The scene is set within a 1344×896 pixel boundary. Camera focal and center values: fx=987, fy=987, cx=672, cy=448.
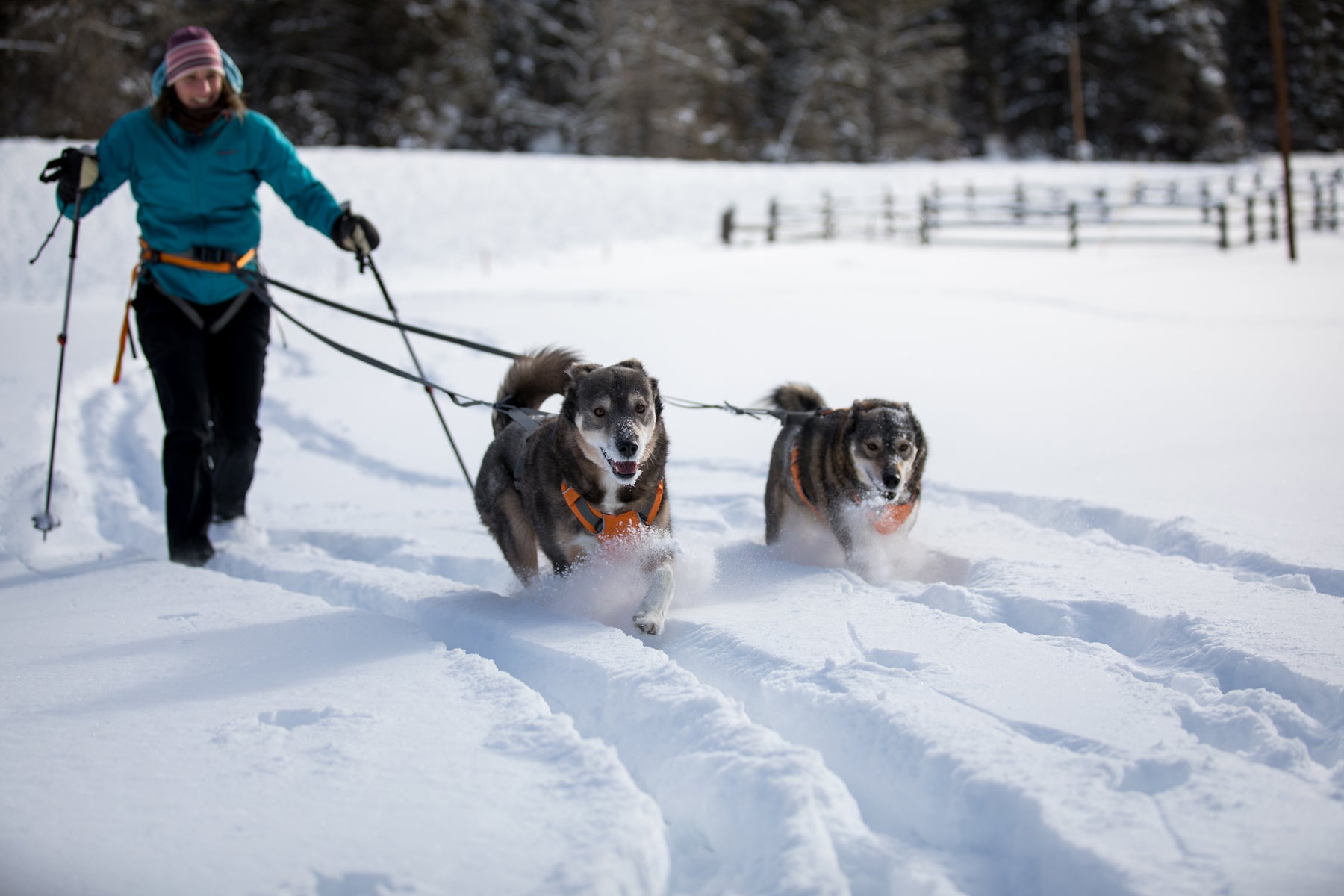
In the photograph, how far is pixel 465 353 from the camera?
1167 cm

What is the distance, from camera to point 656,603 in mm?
3736

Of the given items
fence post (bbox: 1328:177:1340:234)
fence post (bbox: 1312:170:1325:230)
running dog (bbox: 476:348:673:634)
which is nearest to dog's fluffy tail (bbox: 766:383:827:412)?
running dog (bbox: 476:348:673:634)

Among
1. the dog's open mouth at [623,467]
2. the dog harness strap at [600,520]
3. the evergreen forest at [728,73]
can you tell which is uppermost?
the evergreen forest at [728,73]

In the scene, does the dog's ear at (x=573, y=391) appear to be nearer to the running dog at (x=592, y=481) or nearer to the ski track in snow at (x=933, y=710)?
the running dog at (x=592, y=481)

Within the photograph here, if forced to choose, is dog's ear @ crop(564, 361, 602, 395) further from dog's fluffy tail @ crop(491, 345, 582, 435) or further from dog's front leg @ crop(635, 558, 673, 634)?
dog's front leg @ crop(635, 558, 673, 634)

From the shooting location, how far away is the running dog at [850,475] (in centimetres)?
473

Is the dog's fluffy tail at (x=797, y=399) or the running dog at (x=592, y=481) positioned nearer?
the running dog at (x=592, y=481)

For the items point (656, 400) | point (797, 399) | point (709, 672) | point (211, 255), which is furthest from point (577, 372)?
point (211, 255)

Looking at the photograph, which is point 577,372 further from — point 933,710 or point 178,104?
point 178,104

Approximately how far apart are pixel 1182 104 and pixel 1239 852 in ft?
175

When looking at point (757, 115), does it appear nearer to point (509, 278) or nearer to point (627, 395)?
point (509, 278)

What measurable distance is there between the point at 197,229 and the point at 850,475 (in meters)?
3.51

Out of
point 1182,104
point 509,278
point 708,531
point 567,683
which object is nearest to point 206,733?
point 567,683

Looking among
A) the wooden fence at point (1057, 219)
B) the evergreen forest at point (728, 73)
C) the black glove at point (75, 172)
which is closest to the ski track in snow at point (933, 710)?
the black glove at point (75, 172)
